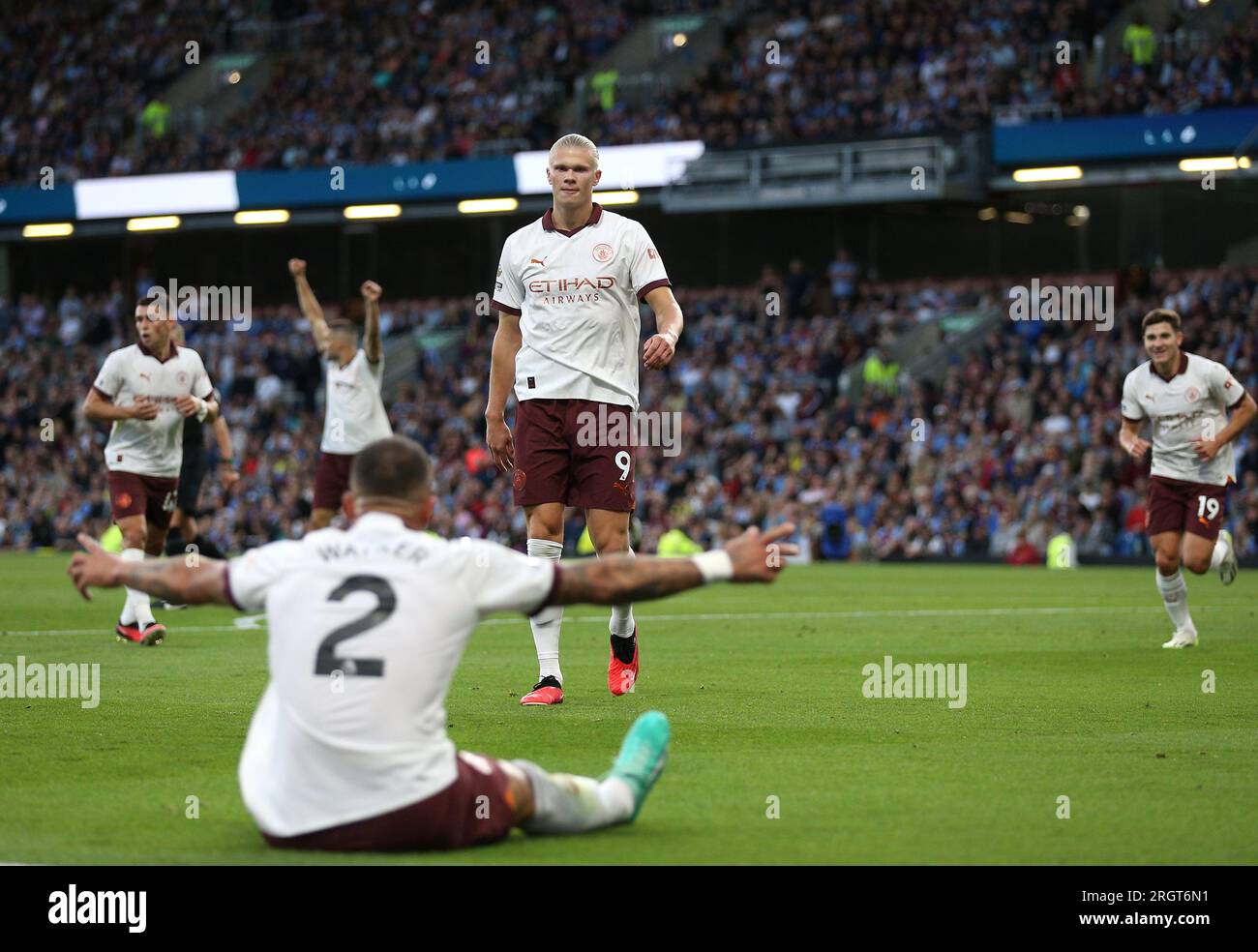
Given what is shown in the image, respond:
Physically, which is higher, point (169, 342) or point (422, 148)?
point (422, 148)

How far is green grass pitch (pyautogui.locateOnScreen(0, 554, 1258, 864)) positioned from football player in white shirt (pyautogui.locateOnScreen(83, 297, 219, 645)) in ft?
2.65

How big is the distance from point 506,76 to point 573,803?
37.3 m

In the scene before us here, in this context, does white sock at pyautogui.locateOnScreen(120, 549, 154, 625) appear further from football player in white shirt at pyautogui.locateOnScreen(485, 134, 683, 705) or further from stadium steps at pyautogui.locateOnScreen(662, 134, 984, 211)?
stadium steps at pyautogui.locateOnScreen(662, 134, 984, 211)

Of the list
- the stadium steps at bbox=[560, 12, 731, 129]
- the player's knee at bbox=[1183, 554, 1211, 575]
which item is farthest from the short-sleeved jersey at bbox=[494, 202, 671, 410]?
the stadium steps at bbox=[560, 12, 731, 129]

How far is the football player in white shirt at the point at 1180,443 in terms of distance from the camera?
503 inches

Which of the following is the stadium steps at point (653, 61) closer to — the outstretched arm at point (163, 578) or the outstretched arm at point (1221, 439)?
the outstretched arm at point (1221, 439)

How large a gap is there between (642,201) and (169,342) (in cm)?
2530

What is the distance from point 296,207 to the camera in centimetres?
4209

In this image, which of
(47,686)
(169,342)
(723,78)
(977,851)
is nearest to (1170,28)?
(723,78)

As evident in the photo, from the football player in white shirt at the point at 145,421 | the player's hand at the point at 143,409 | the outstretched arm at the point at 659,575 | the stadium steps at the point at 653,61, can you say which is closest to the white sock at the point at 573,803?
the outstretched arm at the point at 659,575

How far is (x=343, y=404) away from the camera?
17016mm

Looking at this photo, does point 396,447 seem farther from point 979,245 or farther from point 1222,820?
point 979,245

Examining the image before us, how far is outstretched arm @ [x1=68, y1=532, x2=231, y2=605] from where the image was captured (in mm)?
5266

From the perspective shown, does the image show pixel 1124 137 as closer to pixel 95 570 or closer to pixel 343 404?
pixel 343 404
